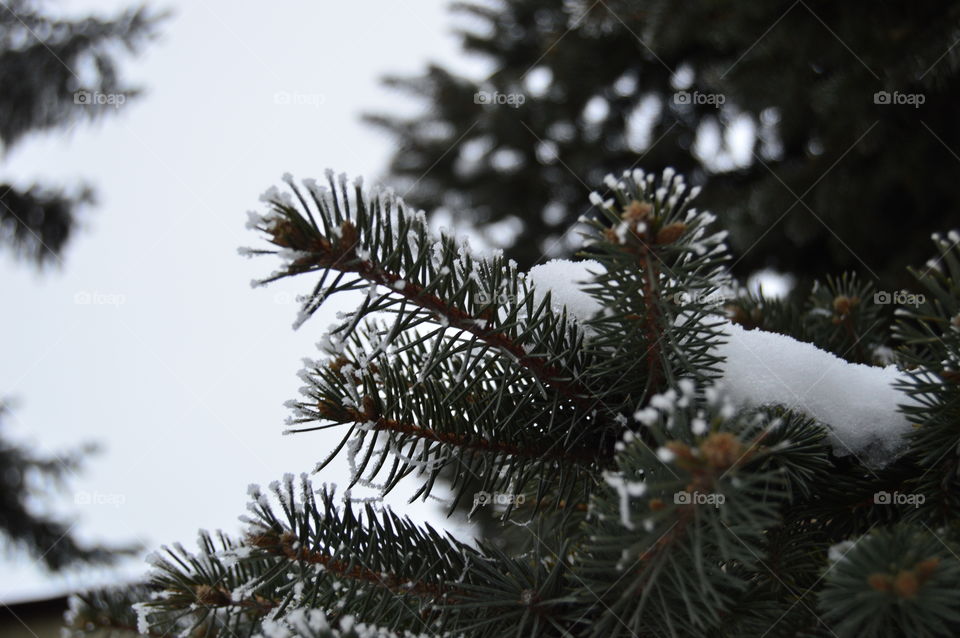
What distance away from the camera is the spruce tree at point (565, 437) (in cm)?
51

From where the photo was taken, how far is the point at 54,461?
5.12m

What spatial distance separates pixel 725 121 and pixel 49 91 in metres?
4.33

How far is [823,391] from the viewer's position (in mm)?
655

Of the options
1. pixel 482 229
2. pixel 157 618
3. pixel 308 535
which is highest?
pixel 482 229

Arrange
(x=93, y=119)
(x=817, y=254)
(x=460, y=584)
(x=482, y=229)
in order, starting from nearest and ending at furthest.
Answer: (x=460, y=584), (x=817, y=254), (x=482, y=229), (x=93, y=119)

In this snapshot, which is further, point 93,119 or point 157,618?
point 93,119

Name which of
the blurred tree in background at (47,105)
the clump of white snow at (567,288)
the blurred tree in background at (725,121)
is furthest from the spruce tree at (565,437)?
the blurred tree in background at (47,105)

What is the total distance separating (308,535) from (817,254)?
93.6 inches

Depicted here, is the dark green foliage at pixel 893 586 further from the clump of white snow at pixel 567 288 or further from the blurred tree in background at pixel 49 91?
the blurred tree in background at pixel 49 91

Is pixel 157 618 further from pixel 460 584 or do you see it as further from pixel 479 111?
pixel 479 111

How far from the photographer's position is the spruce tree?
1.66 feet

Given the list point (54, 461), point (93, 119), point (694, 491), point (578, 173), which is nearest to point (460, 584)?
point (694, 491)

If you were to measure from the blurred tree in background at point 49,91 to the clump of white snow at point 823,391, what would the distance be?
4.90 meters

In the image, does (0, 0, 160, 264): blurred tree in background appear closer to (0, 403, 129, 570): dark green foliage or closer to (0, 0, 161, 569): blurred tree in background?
(0, 0, 161, 569): blurred tree in background
